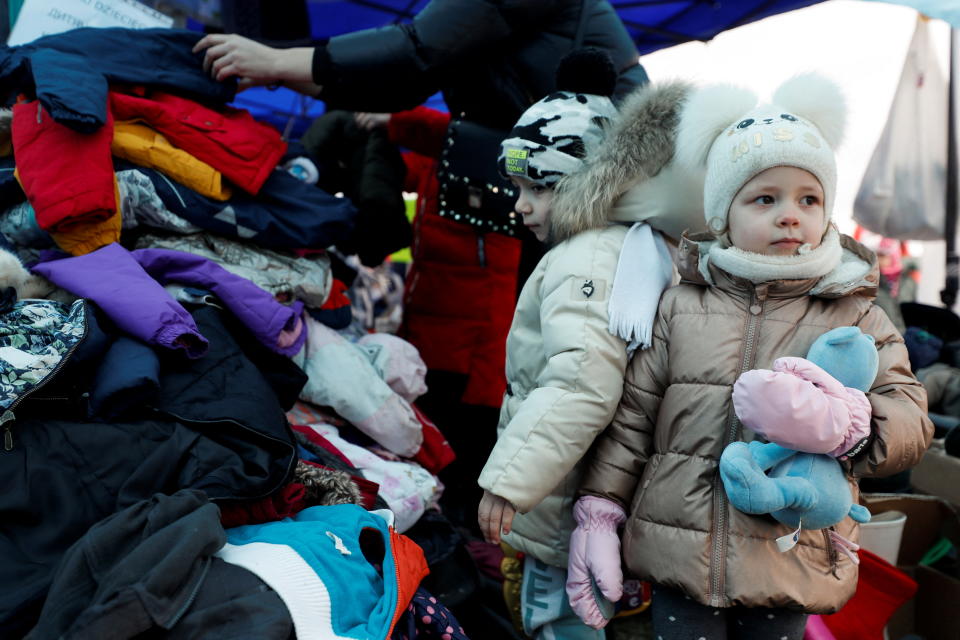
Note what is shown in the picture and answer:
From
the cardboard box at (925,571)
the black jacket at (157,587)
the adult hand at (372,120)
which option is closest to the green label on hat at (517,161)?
the black jacket at (157,587)

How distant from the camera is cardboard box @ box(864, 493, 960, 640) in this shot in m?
1.98

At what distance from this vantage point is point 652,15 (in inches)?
161

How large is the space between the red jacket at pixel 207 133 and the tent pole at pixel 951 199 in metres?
2.73

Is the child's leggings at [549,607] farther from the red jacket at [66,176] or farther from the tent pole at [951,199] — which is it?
the tent pole at [951,199]

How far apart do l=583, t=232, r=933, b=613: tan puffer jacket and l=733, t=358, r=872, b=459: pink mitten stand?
65 mm

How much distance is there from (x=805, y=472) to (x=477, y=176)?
1.33 metres

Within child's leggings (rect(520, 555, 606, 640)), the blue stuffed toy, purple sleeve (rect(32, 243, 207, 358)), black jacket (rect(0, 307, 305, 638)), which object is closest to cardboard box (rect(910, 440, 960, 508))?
the blue stuffed toy

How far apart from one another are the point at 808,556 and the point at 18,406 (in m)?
1.40

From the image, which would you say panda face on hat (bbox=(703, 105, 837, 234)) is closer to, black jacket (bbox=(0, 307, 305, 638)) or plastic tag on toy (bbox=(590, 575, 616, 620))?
plastic tag on toy (bbox=(590, 575, 616, 620))

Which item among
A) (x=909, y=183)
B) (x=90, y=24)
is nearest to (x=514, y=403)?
(x=90, y=24)

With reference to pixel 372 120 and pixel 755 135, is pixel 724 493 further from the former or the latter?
pixel 372 120

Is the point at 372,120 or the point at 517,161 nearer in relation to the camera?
the point at 517,161

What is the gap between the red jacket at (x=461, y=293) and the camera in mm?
2646

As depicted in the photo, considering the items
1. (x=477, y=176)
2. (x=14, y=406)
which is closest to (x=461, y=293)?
(x=477, y=176)
